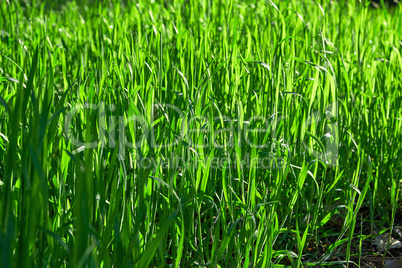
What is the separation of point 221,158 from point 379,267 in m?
0.52

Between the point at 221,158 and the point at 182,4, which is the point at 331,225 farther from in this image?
the point at 182,4

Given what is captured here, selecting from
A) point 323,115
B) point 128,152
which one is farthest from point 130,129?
point 323,115

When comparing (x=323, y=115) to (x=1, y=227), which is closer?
(x=1, y=227)

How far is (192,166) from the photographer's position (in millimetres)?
1019

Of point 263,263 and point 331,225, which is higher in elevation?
point 263,263

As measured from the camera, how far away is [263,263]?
90 cm

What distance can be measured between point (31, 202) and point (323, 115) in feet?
3.05

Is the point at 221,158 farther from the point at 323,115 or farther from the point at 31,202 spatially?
the point at 31,202

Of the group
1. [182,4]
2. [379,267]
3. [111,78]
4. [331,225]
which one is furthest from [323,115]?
[182,4]

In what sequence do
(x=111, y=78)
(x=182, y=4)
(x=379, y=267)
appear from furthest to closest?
(x=182, y=4)
(x=111, y=78)
(x=379, y=267)

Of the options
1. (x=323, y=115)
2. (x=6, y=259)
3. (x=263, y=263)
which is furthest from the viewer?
(x=323, y=115)

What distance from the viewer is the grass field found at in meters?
0.70

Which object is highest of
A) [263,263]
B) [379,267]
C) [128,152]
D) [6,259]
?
[6,259]

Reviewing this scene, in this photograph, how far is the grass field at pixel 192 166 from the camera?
701mm
